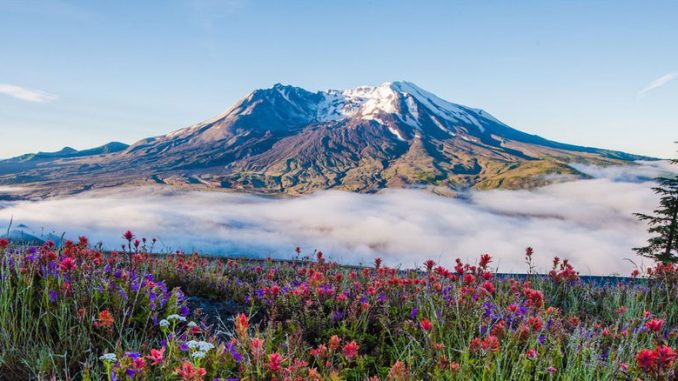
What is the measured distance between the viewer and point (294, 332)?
3.81m

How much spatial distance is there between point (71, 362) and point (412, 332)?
316cm

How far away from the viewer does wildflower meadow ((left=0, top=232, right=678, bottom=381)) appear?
288cm

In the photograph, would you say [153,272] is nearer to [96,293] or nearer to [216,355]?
[96,293]

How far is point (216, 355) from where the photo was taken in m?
2.88

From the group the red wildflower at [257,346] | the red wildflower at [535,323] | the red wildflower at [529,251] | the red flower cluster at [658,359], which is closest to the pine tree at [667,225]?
the red wildflower at [529,251]

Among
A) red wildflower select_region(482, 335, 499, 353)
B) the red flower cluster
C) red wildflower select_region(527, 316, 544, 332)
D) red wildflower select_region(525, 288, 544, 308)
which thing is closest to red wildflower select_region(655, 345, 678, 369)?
the red flower cluster

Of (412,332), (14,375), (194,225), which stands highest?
(412,332)

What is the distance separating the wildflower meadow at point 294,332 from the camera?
2.88m

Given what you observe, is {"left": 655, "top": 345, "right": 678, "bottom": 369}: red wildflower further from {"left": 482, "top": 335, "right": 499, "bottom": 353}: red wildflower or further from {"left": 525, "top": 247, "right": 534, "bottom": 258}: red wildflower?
{"left": 525, "top": 247, "right": 534, "bottom": 258}: red wildflower

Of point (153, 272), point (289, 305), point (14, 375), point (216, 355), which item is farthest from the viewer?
point (153, 272)

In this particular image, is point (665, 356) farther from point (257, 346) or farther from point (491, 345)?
point (257, 346)

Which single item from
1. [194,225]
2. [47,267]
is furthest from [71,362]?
[194,225]

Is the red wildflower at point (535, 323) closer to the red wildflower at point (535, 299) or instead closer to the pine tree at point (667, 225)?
the red wildflower at point (535, 299)

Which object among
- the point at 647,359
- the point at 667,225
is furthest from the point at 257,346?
the point at 667,225
